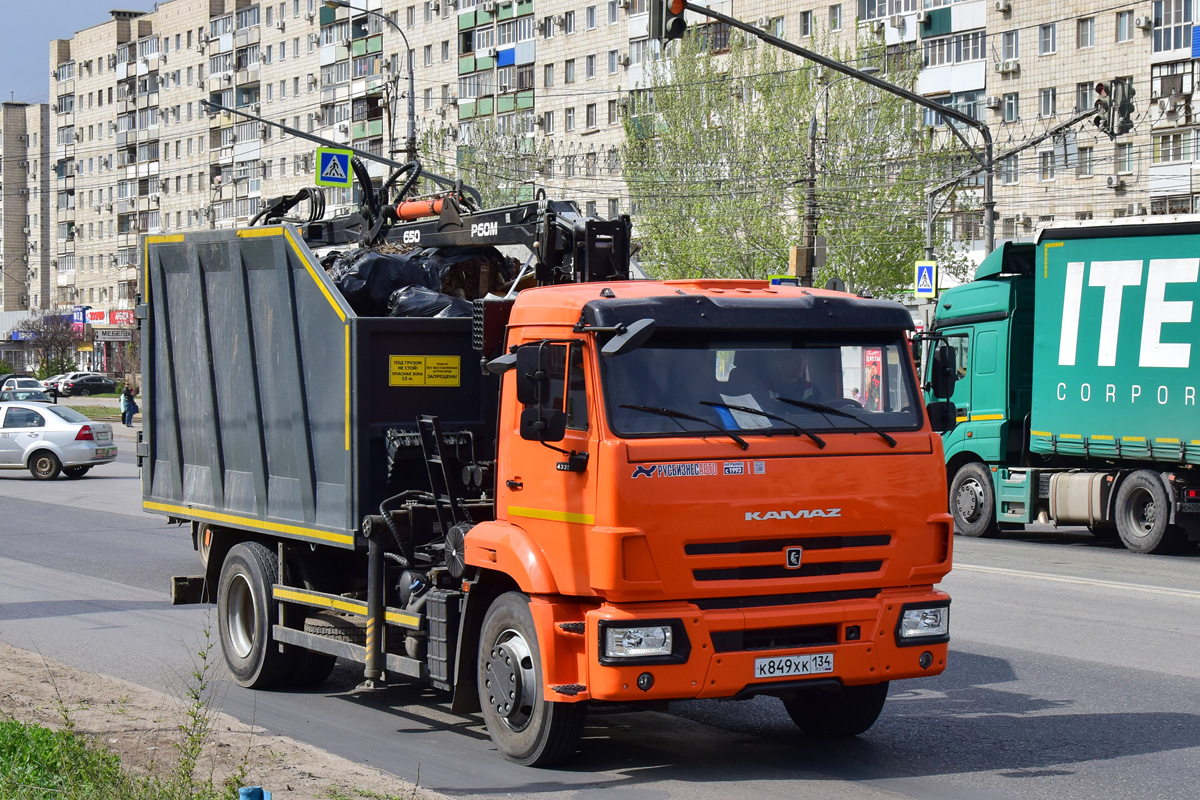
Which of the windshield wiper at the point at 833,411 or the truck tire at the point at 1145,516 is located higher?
the windshield wiper at the point at 833,411

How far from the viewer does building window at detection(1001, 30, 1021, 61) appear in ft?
182

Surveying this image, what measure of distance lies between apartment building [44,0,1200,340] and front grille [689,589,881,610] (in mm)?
25224

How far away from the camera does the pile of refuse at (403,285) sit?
8.92 m

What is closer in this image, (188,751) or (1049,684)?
(188,751)

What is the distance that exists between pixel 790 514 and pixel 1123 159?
161 ft

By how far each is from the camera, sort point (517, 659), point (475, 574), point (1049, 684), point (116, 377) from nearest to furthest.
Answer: point (517, 659) < point (475, 574) < point (1049, 684) < point (116, 377)

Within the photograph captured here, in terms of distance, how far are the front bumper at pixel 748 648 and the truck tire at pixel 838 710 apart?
58 centimetres

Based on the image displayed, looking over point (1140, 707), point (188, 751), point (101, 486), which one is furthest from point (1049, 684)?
point (101, 486)

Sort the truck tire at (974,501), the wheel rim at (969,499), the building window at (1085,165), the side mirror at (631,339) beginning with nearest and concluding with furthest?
the side mirror at (631,339) < the truck tire at (974,501) < the wheel rim at (969,499) < the building window at (1085,165)

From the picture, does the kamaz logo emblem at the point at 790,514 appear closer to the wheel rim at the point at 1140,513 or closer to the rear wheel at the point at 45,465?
the wheel rim at the point at 1140,513

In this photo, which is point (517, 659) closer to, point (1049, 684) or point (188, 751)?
point (188, 751)

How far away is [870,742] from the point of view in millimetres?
7941

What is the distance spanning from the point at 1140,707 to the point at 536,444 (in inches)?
155

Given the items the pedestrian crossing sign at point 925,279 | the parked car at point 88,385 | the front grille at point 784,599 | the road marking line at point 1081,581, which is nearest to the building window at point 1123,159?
the pedestrian crossing sign at point 925,279
